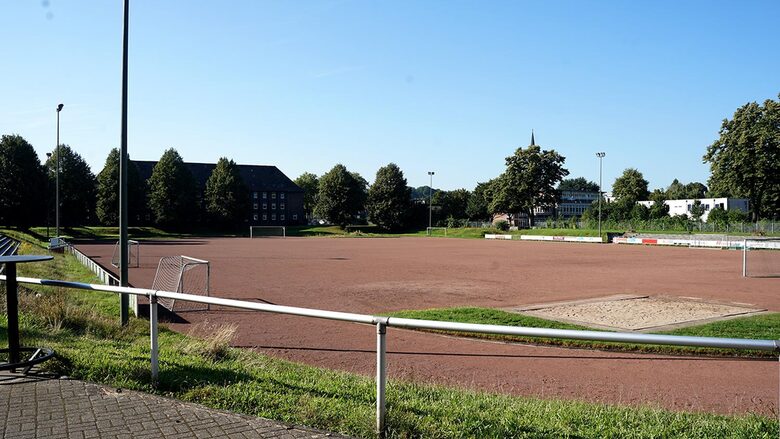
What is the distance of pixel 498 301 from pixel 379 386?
43.1 ft

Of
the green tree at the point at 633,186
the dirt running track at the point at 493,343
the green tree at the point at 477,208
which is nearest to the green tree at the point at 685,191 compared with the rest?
the green tree at the point at 633,186

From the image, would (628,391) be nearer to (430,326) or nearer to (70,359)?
(430,326)

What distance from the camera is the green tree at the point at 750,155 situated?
62.9m

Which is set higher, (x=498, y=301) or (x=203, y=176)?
(x=203, y=176)

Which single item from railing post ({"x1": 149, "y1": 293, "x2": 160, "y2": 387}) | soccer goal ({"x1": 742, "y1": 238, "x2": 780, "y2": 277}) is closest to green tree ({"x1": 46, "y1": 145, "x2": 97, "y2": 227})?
soccer goal ({"x1": 742, "y1": 238, "x2": 780, "y2": 277})

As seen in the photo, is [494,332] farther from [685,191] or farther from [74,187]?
[685,191]

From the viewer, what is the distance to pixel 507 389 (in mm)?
7590

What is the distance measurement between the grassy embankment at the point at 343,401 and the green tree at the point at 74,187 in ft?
275

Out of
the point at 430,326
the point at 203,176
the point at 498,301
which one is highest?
the point at 203,176

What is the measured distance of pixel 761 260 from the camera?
34.9 meters

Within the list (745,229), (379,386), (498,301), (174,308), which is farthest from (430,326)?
(745,229)

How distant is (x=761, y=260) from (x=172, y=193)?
76.2 meters

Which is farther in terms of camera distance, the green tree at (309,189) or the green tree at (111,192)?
the green tree at (309,189)

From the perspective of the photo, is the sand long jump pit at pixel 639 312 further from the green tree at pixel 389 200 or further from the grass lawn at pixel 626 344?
the green tree at pixel 389 200
